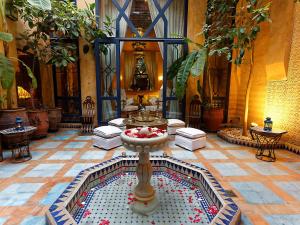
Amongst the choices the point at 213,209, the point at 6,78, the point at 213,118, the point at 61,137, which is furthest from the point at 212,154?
the point at 6,78

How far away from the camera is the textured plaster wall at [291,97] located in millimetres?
3721

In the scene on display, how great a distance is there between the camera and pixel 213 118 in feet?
17.5

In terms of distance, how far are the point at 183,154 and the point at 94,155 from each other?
183 centimetres

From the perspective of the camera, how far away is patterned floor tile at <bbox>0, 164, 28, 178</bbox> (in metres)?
2.84

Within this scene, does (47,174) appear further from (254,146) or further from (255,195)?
(254,146)

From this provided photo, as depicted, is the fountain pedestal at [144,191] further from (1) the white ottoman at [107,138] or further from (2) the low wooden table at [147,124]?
(1) the white ottoman at [107,138]

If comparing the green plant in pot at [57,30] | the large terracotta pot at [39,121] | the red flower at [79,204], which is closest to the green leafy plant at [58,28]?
the green plant in pot at [57,30]

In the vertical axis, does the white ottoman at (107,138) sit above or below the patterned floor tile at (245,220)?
above

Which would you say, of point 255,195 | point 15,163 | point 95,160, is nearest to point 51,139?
point 15,163

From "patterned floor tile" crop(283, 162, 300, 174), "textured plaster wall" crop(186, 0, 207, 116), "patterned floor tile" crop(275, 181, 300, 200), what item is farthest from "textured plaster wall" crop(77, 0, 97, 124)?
"patterned floor tile" crop(283, 162, 300, 174)

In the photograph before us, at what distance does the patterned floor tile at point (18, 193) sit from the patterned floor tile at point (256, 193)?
2797mm

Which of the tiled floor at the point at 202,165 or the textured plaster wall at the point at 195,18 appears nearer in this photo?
the tiled floor at the point at 202,165

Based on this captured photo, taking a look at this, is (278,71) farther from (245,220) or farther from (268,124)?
→ (245,220)

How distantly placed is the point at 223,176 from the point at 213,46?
3.52 m
